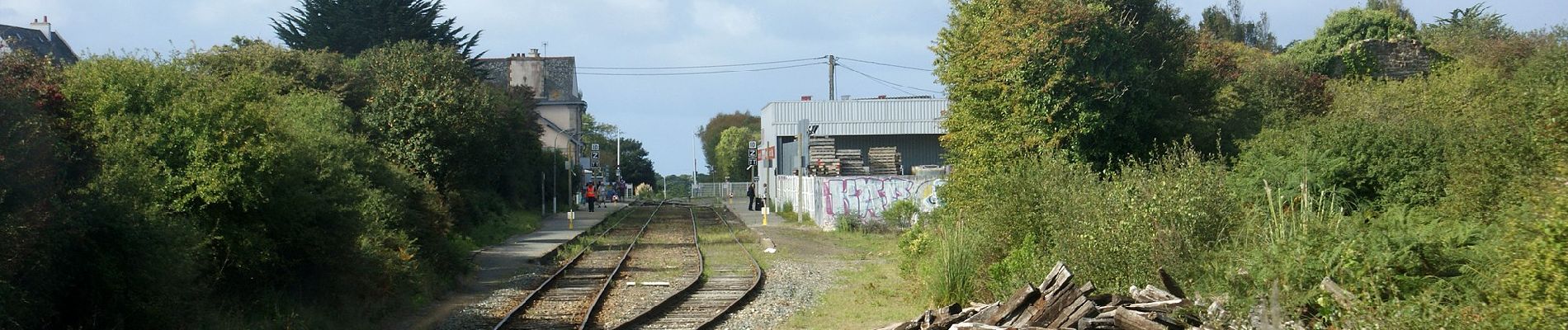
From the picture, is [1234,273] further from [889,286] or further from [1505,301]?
[889,286]

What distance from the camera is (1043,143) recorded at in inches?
765

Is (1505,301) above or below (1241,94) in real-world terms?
below

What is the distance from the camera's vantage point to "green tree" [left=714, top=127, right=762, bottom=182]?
11681 centimetres

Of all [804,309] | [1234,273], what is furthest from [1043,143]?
[1234,273]

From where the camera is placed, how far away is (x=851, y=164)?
37812 millimetres

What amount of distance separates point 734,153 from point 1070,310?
108 m

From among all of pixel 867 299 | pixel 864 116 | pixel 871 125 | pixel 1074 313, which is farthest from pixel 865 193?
pixel 1074 313

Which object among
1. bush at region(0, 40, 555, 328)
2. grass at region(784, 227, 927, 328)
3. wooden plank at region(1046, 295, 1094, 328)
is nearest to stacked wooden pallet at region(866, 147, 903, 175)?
grass at region(784, 227, 927, 328)

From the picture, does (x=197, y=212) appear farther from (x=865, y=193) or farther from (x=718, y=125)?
(x=718, y=125)

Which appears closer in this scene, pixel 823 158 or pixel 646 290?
pixel 646 290

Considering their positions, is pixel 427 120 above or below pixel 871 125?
below

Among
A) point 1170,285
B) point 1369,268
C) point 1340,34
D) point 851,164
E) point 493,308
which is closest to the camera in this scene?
point 1369,268

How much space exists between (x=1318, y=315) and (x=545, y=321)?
8.51 m

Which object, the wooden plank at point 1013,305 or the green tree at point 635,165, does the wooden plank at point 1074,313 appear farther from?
the green tree at point 635,165
